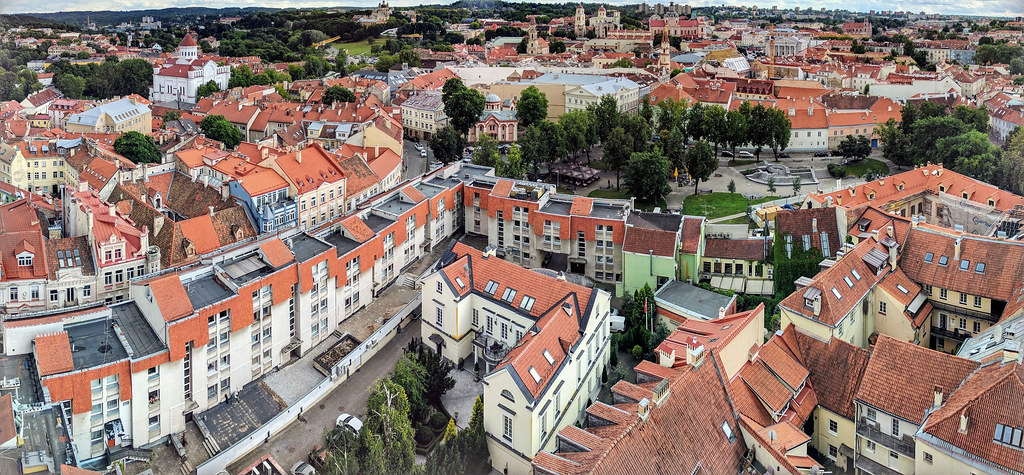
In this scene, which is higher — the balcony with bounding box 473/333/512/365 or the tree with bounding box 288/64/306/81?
the tree with bounding box 288/64/306/81

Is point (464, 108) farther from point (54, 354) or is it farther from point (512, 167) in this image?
point (54, 354)

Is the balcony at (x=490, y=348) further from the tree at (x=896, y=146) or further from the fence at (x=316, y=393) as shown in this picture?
the tree at (x=896, y=146)

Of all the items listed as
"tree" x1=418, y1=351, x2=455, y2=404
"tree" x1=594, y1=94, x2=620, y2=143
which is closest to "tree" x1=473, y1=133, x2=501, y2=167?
"tree" x1=594, y1=94, x2=620, y2=143

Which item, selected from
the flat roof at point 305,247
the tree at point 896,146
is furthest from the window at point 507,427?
the tree at point 896,146

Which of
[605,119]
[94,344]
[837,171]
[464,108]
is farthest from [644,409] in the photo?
[464,108]

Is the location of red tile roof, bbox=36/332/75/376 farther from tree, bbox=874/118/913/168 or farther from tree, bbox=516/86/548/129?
tree, bbox=874/118/913/168

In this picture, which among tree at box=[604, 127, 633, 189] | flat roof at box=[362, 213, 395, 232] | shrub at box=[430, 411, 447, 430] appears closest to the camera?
shrub at box=[430, 411, 447, 430]
